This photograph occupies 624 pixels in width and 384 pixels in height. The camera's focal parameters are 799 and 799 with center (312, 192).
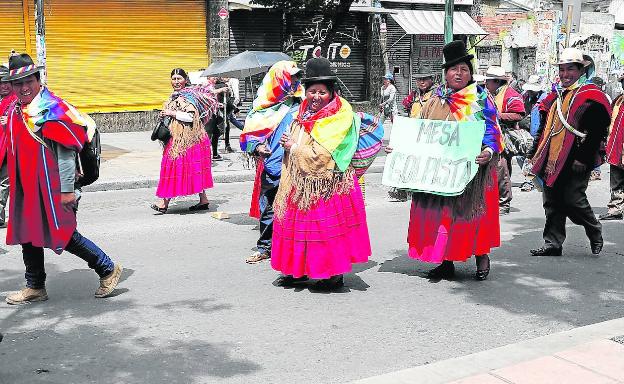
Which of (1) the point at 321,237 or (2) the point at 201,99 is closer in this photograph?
(1) the point at 321,237

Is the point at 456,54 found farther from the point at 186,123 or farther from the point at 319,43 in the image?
the point at 319,43

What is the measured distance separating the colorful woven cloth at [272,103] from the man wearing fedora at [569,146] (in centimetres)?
236

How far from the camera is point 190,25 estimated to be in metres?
20.5

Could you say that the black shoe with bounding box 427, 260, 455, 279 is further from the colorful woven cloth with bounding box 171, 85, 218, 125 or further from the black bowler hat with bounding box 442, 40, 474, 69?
the colorful woven cloth with bounding box 171, 85, 218, 125

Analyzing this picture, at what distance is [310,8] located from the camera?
2108 centimetres

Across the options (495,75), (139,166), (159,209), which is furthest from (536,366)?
(139,166)

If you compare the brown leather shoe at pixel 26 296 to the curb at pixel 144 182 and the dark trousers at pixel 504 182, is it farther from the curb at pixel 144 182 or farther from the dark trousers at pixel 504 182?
the curb at pixel 144 182

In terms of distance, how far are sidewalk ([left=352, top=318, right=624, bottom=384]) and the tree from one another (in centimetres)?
1713

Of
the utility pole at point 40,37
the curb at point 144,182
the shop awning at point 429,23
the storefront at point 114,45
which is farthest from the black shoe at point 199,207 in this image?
the shop awning at point 429,23

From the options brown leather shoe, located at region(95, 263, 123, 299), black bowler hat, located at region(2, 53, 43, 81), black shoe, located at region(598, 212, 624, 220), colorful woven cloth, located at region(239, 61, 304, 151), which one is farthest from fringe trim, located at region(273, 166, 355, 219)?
black shoe, located at region(598, 212, 624, 220)

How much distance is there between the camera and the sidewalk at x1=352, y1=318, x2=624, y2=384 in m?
4.18

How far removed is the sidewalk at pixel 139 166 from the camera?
12352 millimetres

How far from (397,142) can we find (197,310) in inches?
84.5

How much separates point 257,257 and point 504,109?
12.8 feet
